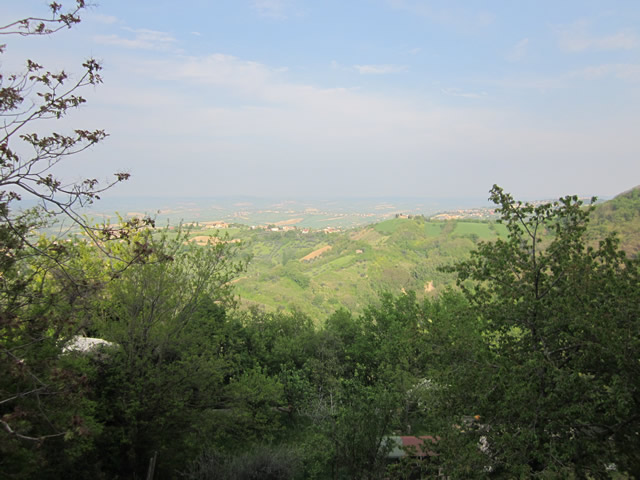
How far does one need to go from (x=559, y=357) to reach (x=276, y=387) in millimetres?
11691

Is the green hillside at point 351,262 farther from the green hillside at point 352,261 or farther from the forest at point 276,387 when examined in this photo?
the forest at point 276,387

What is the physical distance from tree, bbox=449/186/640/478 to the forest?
0.04 metres

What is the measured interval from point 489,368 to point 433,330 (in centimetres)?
183

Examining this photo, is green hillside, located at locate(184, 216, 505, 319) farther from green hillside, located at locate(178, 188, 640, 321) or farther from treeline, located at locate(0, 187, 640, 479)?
treeline, located at locate(0, 187, 640, 479)

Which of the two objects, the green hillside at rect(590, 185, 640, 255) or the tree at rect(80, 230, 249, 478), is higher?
the green hillside at rect(590, 185, 640, 255)

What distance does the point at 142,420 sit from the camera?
13.5 m

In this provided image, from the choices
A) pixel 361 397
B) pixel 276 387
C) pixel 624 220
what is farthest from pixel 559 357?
pixel 624 220

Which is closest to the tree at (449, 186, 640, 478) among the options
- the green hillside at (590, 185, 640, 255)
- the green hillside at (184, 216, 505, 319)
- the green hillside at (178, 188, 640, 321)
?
the green hillside at (590, 185, 640, 255)

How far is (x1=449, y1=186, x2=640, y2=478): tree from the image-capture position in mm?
7941

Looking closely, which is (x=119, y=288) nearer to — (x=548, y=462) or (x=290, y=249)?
(x=548, y=462)

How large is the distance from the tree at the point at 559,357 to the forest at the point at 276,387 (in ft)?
0.14

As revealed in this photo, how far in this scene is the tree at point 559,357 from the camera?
7.94 metres

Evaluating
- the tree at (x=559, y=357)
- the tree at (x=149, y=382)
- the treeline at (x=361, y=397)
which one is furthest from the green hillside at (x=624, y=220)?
the tree at (x=149, y=382)

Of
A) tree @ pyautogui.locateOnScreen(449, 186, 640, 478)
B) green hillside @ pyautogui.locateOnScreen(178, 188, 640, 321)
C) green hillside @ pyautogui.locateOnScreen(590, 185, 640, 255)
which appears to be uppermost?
green hillside @ pyautogui.locateOnScreen(590, 185, 640, 255)
